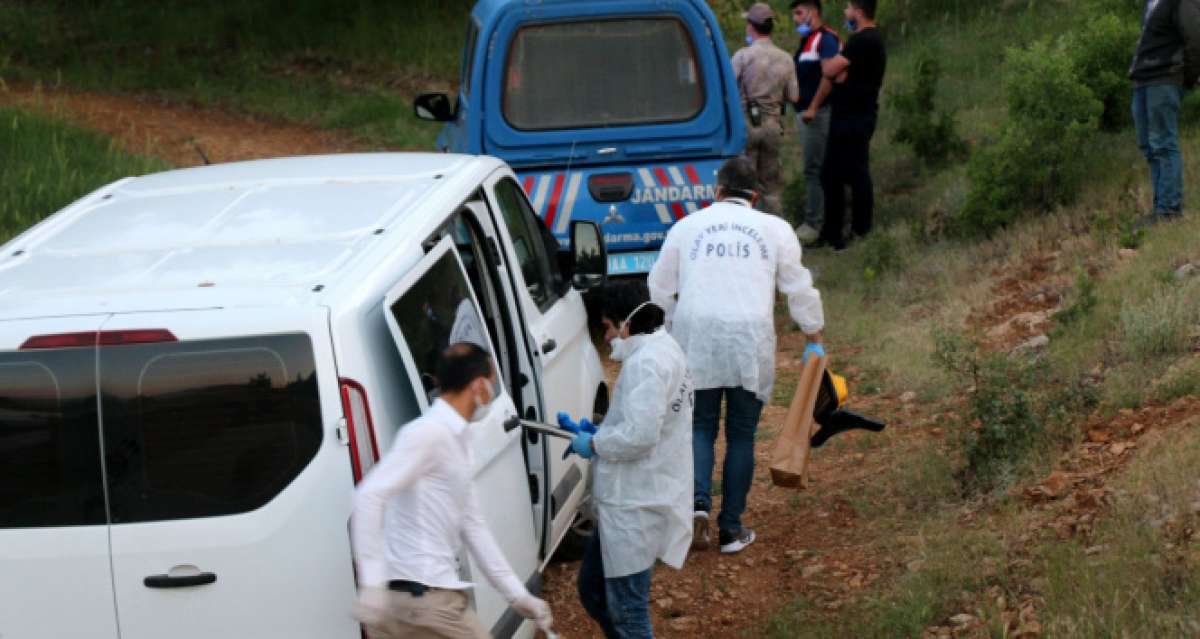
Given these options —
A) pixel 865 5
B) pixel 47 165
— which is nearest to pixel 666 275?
pixel 865 5

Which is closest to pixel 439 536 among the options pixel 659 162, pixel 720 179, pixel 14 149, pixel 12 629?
pixel 12 629

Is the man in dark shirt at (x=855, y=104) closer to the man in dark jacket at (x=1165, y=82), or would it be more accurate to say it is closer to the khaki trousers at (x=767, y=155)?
the khaki trousers at (x=767, y=155)

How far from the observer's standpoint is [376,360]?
404 cm

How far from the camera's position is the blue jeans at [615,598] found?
5066mm

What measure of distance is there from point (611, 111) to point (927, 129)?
4352 millimetres

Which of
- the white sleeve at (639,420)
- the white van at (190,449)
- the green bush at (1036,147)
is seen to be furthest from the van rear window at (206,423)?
the green bush at (1036,147)

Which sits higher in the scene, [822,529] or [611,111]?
[611,111]

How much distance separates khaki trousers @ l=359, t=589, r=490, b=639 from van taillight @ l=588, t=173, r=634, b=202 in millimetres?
5539

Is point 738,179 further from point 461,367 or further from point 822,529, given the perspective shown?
point 461,367

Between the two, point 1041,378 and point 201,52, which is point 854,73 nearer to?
point 1041,378

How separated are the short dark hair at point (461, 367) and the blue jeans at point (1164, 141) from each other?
619 centimetres

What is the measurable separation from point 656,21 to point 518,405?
4.72 meters

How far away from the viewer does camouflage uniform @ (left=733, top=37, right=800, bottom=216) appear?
11312mm

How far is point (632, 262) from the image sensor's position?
9414 mm
